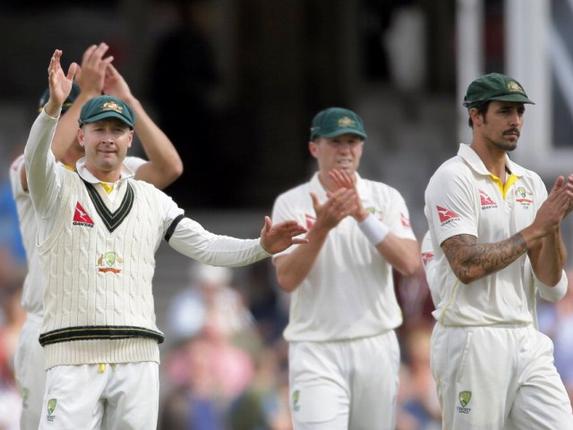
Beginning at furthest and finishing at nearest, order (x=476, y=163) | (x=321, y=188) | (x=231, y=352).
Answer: (x=231, y=352)
(x=321, y=188)
(x=476, y=163)

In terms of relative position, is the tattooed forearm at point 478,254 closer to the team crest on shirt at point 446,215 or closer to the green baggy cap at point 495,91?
the team crest on shirt at point 446,215

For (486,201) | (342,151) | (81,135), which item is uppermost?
(342,151)

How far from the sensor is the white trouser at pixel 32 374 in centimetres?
887

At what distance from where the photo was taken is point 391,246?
358 inches

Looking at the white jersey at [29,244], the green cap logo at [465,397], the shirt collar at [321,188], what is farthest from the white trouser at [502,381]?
the white jersey at [29,244]

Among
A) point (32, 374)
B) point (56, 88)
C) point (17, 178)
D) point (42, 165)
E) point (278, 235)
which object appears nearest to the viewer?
point (56, 88)

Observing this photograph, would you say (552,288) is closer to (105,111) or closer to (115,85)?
(105,111)

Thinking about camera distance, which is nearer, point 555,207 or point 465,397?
point 555,207

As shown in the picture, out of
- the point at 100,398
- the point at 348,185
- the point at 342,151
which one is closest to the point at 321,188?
the point at 342,151

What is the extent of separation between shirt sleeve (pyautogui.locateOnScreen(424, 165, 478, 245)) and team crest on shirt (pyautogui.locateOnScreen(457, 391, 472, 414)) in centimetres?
69

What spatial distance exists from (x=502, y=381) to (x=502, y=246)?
64 cm

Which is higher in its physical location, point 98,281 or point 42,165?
point 42,165

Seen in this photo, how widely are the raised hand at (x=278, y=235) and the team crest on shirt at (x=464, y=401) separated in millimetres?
1063

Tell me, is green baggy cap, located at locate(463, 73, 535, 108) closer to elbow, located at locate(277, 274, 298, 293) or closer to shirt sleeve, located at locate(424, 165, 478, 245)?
shirt sleeve, located at locate(424, 165, 478, 245)
